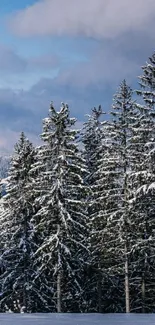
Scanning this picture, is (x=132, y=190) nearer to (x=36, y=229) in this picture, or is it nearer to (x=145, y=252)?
(x=145, y=252)

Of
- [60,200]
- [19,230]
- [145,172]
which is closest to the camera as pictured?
[145,172]

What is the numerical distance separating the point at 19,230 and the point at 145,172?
1070 cm

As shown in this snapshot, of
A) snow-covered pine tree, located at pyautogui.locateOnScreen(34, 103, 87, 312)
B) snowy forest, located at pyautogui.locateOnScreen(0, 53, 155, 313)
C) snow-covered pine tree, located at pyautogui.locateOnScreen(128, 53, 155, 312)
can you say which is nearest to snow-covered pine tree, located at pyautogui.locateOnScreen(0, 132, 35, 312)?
snowy forest, located at pyautogui.locateOnScreen(0, 53, 155, 313)

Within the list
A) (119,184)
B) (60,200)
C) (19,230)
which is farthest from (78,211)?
(19,230)

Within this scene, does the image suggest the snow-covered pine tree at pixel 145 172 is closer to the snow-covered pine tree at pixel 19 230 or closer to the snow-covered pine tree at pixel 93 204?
the snow-covered pine tree at pixel 93 204

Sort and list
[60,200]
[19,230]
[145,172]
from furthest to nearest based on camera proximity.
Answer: [19,230] → [60,200] → [145,172]

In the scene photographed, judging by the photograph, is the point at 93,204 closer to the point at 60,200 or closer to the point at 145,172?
the point at 60,200

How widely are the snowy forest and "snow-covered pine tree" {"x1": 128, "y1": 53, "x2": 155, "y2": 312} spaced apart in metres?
0.06

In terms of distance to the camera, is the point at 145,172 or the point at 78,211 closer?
the point at 145,172

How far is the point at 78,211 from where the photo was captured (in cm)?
2880

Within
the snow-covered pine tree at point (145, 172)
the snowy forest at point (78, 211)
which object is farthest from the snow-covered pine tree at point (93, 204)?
the snow-covered pine tree at point (145, 172)

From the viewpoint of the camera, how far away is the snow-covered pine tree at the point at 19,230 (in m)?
30.8

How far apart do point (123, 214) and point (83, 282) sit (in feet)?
28.8

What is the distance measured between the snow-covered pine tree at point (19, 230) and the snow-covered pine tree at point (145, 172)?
762 cm
